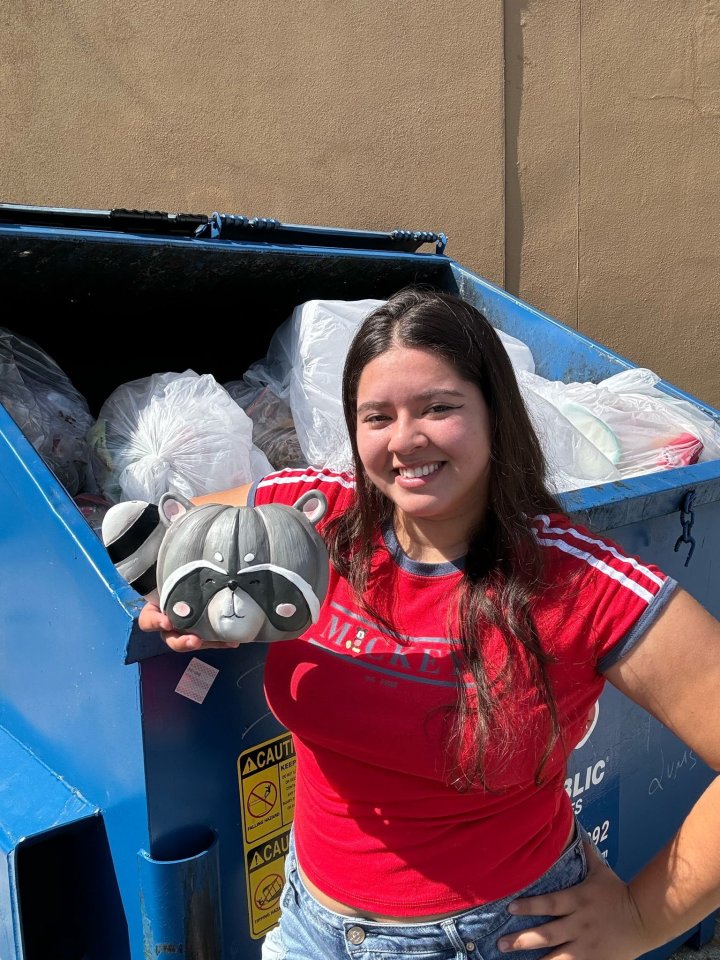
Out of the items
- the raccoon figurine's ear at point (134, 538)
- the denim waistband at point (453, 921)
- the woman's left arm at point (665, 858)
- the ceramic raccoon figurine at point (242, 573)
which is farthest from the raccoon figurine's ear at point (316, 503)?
the denim waistband at point (453, 921)

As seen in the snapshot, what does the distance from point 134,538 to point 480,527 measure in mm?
473

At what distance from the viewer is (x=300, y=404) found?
2322mm

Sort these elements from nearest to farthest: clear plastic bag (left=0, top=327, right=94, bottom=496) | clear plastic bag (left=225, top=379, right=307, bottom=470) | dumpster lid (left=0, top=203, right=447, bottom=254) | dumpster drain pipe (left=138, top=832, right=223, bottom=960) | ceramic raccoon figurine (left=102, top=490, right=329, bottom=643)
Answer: ceramic raccoon figurine (left=102, top=490, right=329, bottom=643), dumpster drain pipe (left=138, top=832, right=223, bottom=960), clear plastic bag (left=0, top=327, right=94, bottom=496), dumpster lid (left=0, top=203, right=447, bottom=254), clear plastic bag (left=225, top=379, right=307, bottom=470)

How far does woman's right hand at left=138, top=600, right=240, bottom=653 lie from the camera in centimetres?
99

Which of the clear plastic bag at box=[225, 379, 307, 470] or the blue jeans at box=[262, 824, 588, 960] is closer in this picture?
the blue jeans at box=[262, 824, 588, 960]

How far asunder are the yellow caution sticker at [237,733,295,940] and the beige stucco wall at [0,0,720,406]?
297 centimetres

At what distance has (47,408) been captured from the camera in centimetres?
211

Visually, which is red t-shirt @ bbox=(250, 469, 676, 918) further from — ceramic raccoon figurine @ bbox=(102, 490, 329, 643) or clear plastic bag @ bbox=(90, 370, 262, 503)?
clear plastic bag @ bbox=(90, 370, 262, 503)

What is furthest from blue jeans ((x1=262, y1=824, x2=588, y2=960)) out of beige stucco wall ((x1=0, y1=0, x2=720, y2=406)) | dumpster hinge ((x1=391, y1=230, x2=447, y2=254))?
beige stucco wall ((x1=0, y1=0, x2=720, y2=406))

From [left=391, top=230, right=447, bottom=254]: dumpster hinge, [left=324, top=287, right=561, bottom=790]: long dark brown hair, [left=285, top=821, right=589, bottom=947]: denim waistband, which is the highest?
[left=324, top=287, right=561, bottom=790]: long dark brown hair

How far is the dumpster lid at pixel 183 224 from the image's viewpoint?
2.22 meters

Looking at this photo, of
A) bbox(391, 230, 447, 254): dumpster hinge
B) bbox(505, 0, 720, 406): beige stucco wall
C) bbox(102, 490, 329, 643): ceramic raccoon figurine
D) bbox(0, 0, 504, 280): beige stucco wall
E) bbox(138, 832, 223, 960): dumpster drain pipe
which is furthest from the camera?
bbox(505, 0, 720, 406): beige stucco wall

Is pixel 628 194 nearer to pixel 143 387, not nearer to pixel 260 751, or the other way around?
pixel 143 387

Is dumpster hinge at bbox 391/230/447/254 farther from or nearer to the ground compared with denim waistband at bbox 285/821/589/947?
farther from the ground
